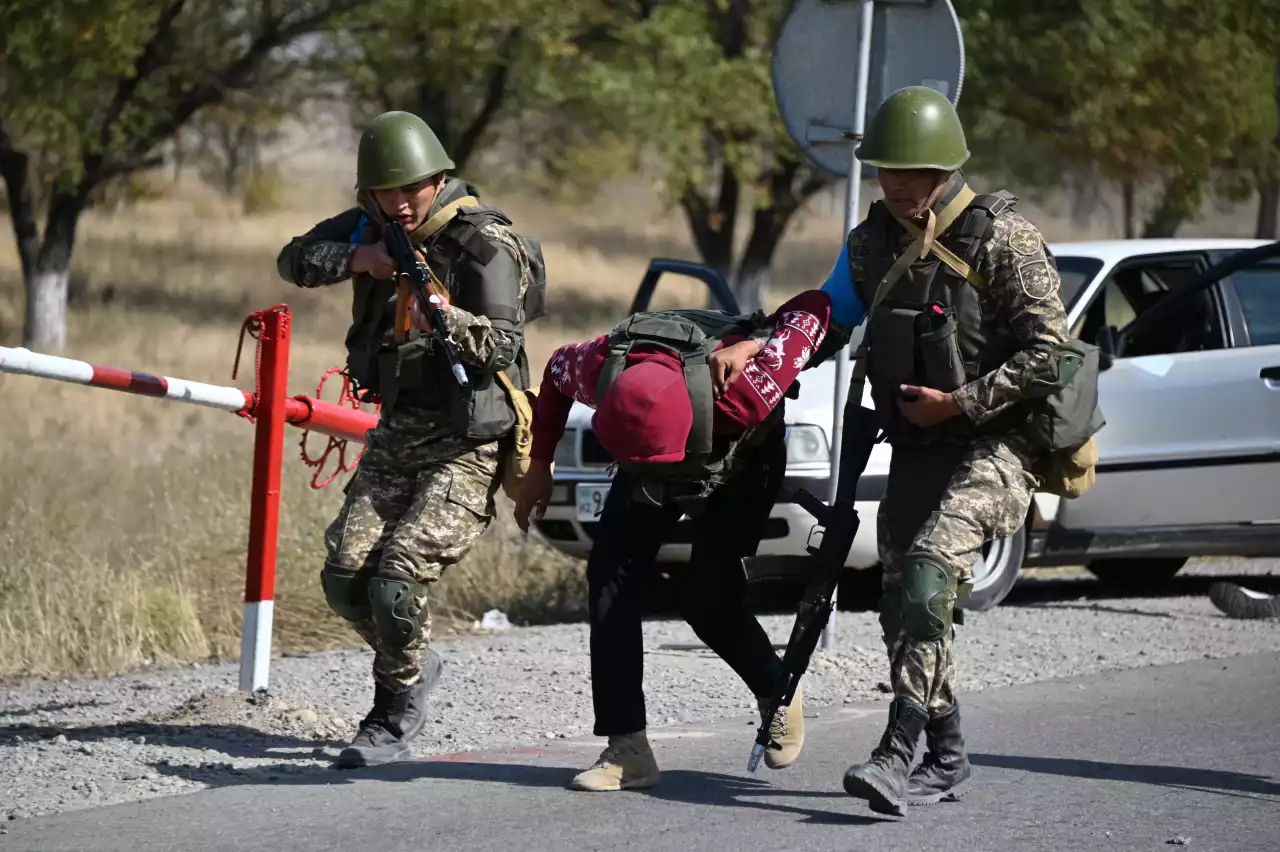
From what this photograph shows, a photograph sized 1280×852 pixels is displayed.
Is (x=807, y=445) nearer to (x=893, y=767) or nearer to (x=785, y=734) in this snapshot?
(x=785, y=734)

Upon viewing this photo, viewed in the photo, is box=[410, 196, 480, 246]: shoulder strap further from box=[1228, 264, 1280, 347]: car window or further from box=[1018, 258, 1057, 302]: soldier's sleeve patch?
box=[1228, 264, 1280, 347]: car window

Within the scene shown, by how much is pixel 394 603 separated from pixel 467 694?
58.4 inches

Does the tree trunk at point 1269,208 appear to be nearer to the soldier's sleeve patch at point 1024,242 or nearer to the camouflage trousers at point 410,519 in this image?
the soldier's sleeve patch at point 1024,242

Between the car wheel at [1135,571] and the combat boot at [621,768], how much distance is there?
18.2 ft

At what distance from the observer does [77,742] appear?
5.71 meters

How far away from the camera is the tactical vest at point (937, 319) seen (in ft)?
16.2

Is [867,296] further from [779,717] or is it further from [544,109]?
[544,109]

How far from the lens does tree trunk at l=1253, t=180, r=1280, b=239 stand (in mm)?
24844

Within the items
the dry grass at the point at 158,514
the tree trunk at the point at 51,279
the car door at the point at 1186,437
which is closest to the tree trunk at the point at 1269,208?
the dry grass at the point at 158,514

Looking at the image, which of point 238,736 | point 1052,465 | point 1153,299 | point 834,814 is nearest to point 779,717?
point 834,814

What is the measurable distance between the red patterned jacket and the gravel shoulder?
Answer: 49.6 inches

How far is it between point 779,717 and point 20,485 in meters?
7.61

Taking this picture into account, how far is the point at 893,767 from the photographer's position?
16.3 ft

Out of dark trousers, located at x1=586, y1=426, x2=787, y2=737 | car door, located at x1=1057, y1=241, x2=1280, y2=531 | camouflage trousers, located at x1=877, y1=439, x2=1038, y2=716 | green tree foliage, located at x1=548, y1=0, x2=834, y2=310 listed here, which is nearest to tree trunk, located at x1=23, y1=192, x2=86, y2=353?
green tree foliage, located at x1=548, y1=0, x2=834, y2=310
